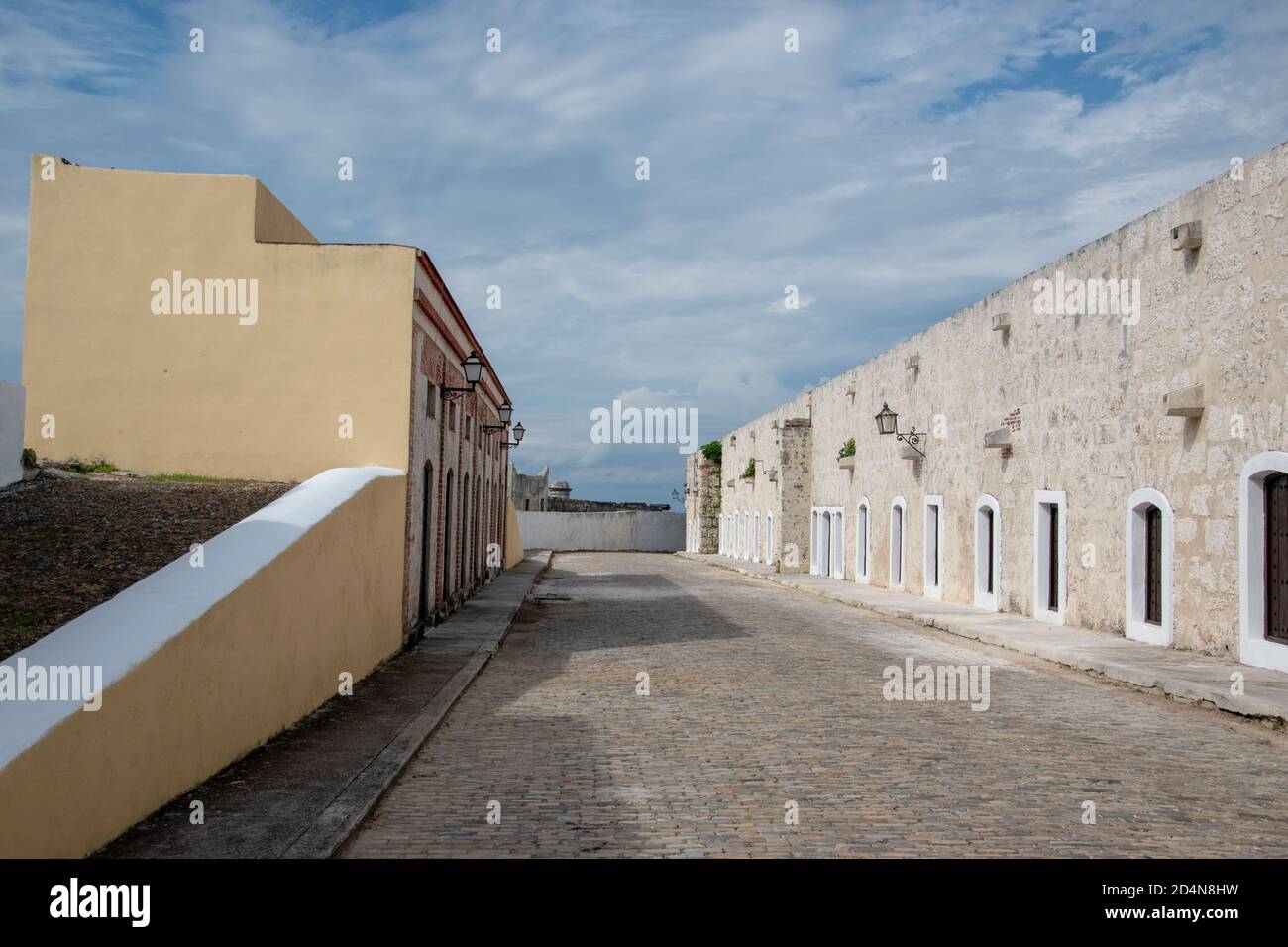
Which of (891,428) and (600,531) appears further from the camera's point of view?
(600,531)

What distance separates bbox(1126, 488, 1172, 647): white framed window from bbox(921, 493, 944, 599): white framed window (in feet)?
22.8

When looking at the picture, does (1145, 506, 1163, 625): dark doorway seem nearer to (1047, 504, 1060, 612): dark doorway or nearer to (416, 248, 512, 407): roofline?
(1047, 504, 1060, 612): dark doorway

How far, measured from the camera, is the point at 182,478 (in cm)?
1180

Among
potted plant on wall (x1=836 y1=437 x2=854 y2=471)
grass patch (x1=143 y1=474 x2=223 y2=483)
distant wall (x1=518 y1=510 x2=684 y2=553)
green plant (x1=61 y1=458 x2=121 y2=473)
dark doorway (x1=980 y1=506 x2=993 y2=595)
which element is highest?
potted plant on wall (x1=836 y1=437 x2=854 y2=471)

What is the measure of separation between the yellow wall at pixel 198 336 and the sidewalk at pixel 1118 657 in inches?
324

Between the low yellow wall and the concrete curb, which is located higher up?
the low yellow wall

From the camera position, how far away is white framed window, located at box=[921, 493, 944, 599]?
20062 mm

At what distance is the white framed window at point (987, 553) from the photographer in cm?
1738

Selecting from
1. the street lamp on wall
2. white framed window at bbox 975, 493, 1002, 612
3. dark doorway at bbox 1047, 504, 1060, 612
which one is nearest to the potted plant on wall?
the street lamp on wall

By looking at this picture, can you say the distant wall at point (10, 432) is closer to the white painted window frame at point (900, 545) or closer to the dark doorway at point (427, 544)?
the dark doorway at point (427, 544)

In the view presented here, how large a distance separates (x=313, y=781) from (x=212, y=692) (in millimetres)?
775

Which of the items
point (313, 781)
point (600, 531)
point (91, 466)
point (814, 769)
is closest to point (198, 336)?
point (91, 466)

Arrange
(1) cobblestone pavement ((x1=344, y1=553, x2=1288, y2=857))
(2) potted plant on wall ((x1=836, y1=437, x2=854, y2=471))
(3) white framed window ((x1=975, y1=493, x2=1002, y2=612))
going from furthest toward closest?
(2) potted plant on wall ((x1=836, y1=437, x2=854, y2=471)) < (3) white framed window ((x1=975, y1=493, x2=1002, y2=612)) < (1) cobblestone pavement ((x1=344, y1=553, x2=1288, y2=857))

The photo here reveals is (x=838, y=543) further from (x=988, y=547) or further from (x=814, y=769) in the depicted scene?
(x=814, y=769)
